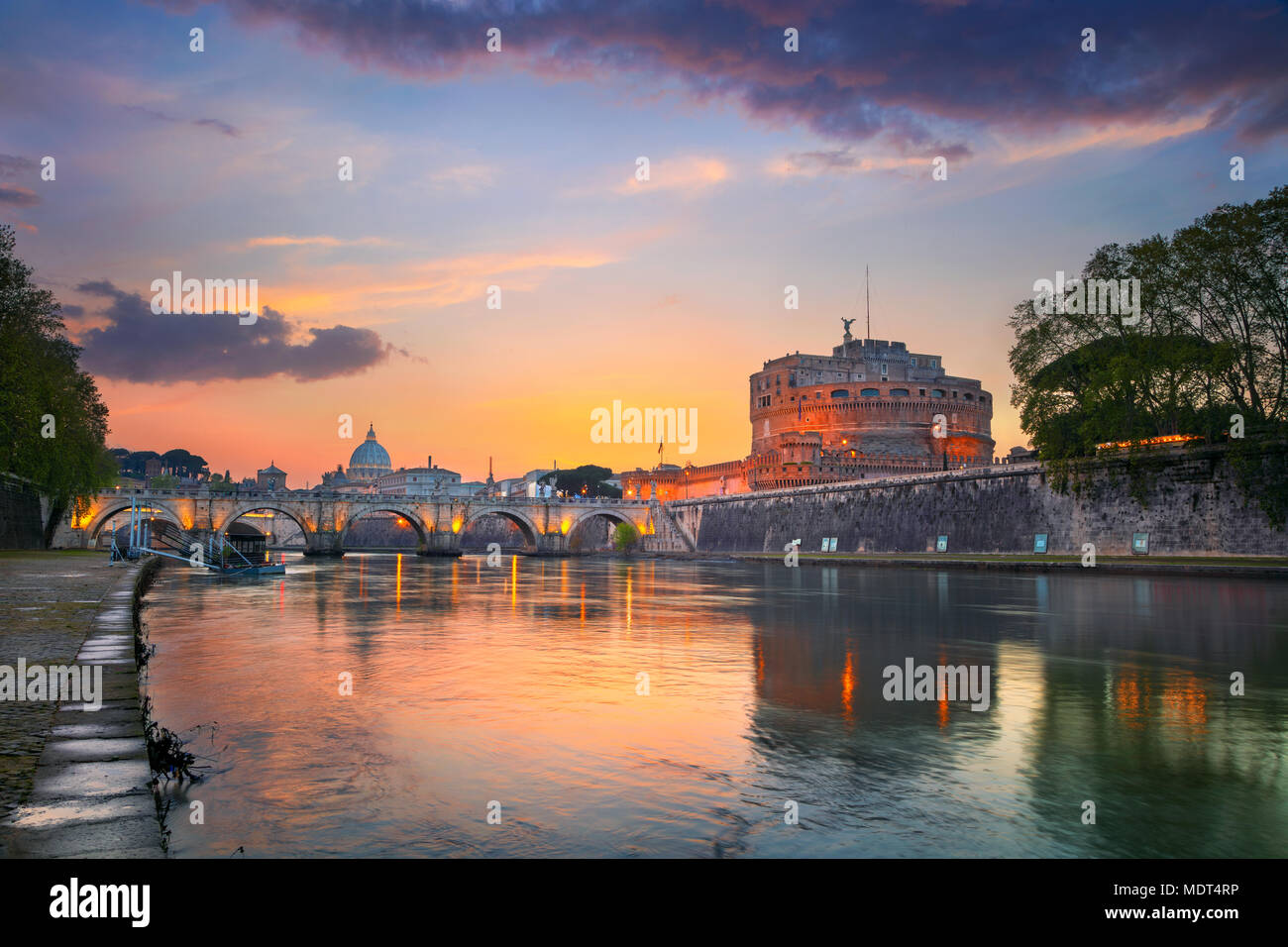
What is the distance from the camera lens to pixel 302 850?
6.82 metres

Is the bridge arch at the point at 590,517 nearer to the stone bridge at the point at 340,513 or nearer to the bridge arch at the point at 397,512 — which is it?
the stone bridge at the point at 340,513

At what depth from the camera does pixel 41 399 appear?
3719 centimetres

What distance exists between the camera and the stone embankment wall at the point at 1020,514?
1681 inches

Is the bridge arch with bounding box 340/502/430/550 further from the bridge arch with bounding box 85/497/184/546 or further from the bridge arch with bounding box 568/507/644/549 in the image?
the bridge arch with bounding box 568/507/644/549

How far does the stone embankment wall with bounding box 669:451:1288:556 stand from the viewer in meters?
42.7

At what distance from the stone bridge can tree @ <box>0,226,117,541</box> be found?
17.3 meters

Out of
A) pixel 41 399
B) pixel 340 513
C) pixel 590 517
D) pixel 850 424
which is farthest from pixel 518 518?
pixel 41 399

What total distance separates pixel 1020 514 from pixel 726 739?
4987 centimetres

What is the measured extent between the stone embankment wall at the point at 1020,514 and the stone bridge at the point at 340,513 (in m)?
24.7

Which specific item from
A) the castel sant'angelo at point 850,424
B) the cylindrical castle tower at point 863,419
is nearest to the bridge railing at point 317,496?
the castel sant'angelo at point 850,424

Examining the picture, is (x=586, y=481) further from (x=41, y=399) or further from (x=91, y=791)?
(x=91, y=791)

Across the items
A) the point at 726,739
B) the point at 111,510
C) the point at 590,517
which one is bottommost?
the point at 726,739

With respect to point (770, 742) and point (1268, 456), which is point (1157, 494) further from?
point (770, 742)

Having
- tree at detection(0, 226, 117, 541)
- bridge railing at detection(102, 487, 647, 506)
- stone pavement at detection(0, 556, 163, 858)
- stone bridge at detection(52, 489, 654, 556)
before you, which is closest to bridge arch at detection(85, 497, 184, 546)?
stone bridge at detection(52, 489, 654, 556)
